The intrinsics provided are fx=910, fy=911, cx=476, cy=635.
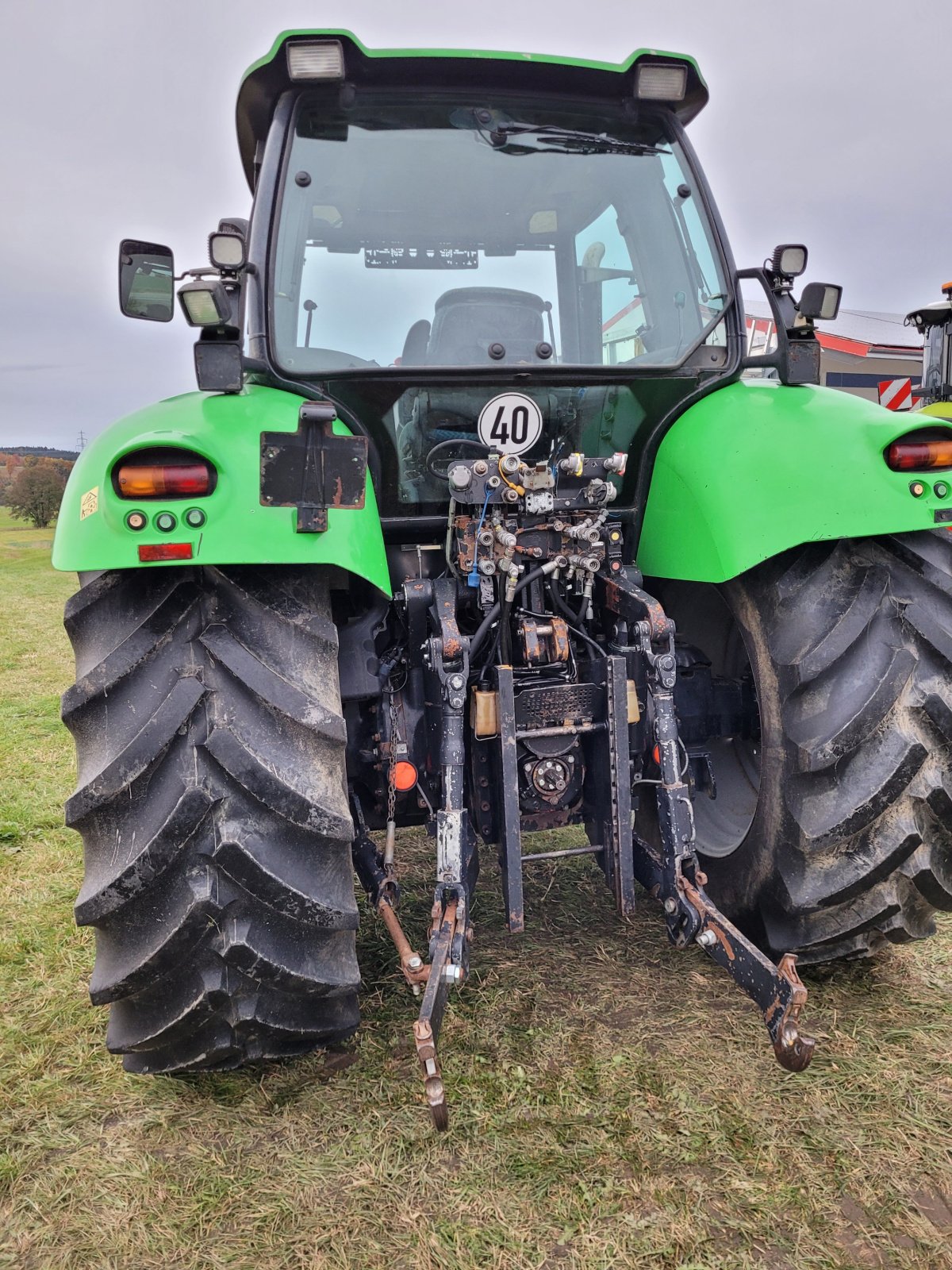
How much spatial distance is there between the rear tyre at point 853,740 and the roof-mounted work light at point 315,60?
1.82m

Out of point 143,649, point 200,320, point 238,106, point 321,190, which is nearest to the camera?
point 143,649

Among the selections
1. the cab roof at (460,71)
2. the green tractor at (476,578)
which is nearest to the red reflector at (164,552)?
the green tractor at (476,578)

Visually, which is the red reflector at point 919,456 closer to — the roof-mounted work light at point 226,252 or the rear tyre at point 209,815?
the rear tyre at point 209,815

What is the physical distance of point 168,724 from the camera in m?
1.91

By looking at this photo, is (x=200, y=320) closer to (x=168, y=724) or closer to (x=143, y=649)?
(x=143, y=649)

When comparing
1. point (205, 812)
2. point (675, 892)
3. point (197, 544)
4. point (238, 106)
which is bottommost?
point (675, 892)

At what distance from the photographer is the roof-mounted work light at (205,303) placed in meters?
2.13

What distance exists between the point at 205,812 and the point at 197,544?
0.56 m

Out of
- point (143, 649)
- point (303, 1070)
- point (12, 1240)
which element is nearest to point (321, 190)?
point (143, 649)

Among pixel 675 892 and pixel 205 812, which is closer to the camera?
pixel 205 812

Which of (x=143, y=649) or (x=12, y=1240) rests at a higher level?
(x=143, y=649)

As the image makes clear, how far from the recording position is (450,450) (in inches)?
102

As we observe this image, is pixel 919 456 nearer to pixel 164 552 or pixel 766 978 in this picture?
pixel 766 978

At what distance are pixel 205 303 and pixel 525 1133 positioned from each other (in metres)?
2.06
